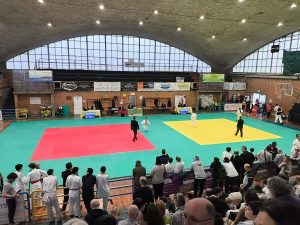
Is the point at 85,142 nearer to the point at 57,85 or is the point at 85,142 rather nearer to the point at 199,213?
the point at 57,85

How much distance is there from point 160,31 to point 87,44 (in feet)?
34.8

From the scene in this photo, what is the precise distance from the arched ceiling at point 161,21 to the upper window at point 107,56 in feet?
4.95

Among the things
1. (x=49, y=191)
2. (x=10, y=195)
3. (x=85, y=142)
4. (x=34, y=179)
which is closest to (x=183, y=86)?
(x=85, y=142)

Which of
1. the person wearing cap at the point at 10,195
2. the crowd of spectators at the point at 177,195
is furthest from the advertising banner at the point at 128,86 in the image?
the person wearing cap at the point at 10,195

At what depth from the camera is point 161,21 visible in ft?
78.0

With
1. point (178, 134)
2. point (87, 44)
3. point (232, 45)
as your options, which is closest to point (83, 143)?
point (178, 134)

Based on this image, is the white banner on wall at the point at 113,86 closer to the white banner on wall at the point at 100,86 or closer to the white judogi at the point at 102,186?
the white banner on wall at the point at 100,86

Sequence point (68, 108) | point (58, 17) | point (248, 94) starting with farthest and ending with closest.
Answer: point (248, 94)
point (68, 108)
point (58, 17)

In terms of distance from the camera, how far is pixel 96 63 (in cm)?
3316

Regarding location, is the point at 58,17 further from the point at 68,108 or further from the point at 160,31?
the point at 160,31

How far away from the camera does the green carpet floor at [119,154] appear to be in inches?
483

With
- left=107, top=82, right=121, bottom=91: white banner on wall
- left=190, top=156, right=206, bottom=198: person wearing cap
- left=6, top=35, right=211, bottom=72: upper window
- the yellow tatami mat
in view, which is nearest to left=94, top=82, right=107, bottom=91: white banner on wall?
left=107, top=82, right=121, bottom=91: white banner on wall

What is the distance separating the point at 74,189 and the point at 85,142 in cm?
908

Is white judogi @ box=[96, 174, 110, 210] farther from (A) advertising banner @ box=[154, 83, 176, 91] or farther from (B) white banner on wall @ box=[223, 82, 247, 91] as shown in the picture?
(B) white banner on wall @ box=[223, 82, 247, 91]
